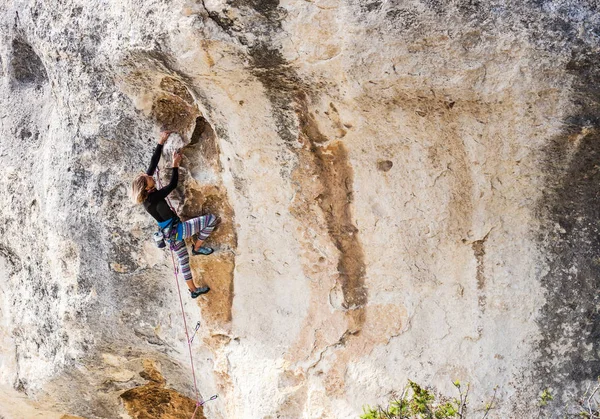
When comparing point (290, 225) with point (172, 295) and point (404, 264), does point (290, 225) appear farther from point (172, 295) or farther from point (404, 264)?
point (172, 295)

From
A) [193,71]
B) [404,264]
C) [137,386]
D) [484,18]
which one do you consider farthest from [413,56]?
[137,386]

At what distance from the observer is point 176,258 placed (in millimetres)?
4914

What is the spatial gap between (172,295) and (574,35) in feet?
9.85

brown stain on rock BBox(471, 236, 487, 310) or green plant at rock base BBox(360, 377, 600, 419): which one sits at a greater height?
brown stain on rock BBox(471, 236, 487, 310)

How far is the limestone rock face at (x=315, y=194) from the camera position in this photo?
3.61 meters

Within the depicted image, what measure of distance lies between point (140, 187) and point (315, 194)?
100cm

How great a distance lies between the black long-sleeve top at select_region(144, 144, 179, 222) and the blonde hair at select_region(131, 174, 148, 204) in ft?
0.20

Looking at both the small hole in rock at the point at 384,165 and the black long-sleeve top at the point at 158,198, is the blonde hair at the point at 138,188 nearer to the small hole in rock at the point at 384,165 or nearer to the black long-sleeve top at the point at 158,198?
the black long-sleeve top at the point at 158,198

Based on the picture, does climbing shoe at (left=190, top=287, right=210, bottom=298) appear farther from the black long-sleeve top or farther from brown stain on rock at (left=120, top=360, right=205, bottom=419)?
brown stain on rock at (left=120, top=360, right=205, bottom=419)

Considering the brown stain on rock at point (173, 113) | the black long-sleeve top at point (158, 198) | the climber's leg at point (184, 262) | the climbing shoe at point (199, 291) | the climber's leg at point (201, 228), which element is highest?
the brown stain on rock at point (173, 113)

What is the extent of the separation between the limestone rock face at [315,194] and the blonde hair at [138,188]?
35 centimetres

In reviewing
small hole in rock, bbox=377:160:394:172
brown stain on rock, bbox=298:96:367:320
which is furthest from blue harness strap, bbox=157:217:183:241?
small hole in rock, bbox=377:160:394:172

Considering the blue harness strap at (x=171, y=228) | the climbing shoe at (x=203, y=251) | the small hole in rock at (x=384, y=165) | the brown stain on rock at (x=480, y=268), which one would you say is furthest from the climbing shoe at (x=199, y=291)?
the brown stain on rock at (x=480, y=268)

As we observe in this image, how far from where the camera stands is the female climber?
4488 mm
